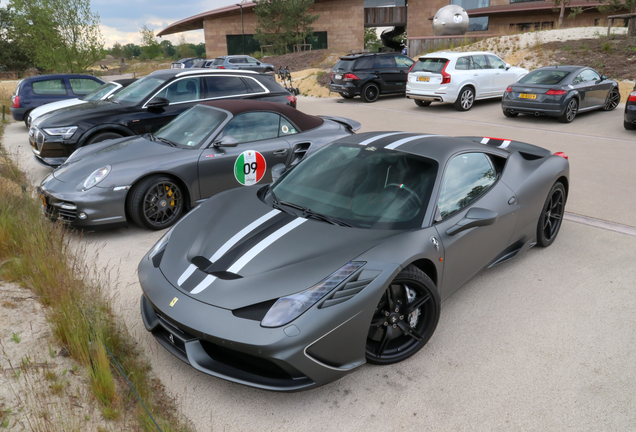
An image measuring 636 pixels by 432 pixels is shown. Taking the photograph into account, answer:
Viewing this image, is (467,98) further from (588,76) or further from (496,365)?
(496,365)

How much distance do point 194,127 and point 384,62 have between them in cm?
→ 1370

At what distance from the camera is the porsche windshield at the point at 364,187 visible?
3.46 metres

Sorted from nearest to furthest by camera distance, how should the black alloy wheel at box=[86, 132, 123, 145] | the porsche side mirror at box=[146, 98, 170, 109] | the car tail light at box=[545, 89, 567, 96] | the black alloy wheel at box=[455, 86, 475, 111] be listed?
the black alloy wheel at box=[86, 132, 123, 145] < the porsche side mirror at box=[146, 98, 170, 109] < the car tail light at box=[545, 89, 567, 96] < the black alloy wheel at box=[455, 86, 475, 111]

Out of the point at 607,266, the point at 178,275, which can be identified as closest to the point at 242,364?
the point at 178,275

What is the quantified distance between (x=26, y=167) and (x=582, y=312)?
9.61 m

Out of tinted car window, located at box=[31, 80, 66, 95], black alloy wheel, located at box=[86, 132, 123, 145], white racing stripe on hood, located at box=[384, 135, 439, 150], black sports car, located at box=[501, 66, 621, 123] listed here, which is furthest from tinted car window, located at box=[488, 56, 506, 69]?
white racing stripe on hood, located at box=[384, 135, 439, 150]

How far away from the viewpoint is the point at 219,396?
2959mm

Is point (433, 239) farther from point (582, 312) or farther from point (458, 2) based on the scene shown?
point (458, 2)

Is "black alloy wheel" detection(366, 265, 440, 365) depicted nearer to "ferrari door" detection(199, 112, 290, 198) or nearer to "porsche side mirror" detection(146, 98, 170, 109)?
"ferrari door" detection(199, 112, 290, 198)

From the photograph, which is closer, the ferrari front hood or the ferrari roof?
the ferrari front hood

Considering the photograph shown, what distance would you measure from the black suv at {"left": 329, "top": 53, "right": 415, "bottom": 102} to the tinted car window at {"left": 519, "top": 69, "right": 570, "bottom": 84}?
20.1 ft

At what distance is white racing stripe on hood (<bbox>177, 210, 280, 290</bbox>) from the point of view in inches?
121

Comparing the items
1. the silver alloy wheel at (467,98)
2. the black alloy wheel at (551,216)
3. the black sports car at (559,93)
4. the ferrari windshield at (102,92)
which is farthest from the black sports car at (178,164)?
the silver alloy wheel at (467,98)

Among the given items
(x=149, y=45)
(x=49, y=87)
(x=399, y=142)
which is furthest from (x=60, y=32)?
(x=149, y=45)
